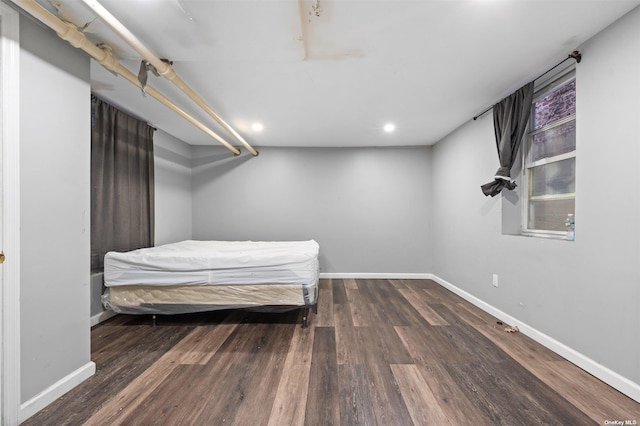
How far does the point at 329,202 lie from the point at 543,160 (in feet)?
8.86

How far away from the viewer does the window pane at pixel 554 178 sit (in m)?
1.93

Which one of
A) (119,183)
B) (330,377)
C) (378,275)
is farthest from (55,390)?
(378,275)

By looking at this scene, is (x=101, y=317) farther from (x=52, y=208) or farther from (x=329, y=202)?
(x=329, y=202)

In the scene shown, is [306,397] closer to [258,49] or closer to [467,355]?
[467,355]

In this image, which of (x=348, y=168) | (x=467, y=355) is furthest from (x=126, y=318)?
(x=348, y=168)

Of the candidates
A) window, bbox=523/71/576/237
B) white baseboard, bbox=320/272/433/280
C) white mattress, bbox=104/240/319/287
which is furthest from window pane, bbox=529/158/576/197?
white mattress, bbox=104/240/319/287

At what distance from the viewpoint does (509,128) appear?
2252 mm

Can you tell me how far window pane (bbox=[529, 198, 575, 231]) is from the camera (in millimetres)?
1961

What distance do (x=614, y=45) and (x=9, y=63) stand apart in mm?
3450

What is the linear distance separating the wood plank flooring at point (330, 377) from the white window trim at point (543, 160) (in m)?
0.94

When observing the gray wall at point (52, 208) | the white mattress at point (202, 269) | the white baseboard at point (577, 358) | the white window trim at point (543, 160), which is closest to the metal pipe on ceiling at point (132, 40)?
the gray wall at point (52, 208)

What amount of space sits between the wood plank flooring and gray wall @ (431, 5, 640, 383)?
0.28m

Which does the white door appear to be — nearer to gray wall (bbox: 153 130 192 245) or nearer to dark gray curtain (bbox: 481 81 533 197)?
gray wall (bbox: 153 130 192 245)

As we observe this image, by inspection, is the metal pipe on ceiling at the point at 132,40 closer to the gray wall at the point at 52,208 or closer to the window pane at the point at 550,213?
the gray wall at the point at 52,208
